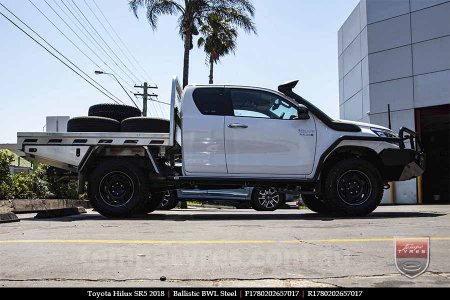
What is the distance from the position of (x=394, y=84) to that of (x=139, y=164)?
1701 cm

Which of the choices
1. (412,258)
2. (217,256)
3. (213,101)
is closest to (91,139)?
→ (213,101)

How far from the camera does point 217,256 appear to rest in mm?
3926

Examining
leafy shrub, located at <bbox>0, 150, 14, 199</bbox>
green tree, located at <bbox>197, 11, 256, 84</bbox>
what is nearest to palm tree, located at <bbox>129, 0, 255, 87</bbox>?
green tree, located at <bbox>197, 11, 256, 84</bbox>

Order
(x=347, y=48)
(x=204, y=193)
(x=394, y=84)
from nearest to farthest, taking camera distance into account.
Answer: (x=204, y=193) < (x=394, y=84) < (x=347, y=48)

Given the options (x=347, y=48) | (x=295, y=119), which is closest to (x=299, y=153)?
(x=295, y=119)

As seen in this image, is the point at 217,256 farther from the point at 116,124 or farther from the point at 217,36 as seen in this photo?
the point at 217,36

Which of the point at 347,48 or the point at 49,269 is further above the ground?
the point at 347,48

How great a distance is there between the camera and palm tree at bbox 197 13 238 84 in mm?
23672

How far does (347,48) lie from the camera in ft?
86.1

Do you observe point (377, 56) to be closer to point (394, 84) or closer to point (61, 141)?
point (394, 84)

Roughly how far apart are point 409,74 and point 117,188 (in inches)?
685

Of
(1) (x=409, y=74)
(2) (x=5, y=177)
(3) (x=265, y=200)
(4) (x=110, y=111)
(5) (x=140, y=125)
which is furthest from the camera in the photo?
(1) (x=409, y=74)

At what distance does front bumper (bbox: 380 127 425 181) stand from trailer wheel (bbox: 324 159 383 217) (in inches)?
13.0

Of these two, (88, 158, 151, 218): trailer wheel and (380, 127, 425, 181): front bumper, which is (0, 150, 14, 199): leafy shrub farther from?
(380, 127, 425, 181): front bumper
